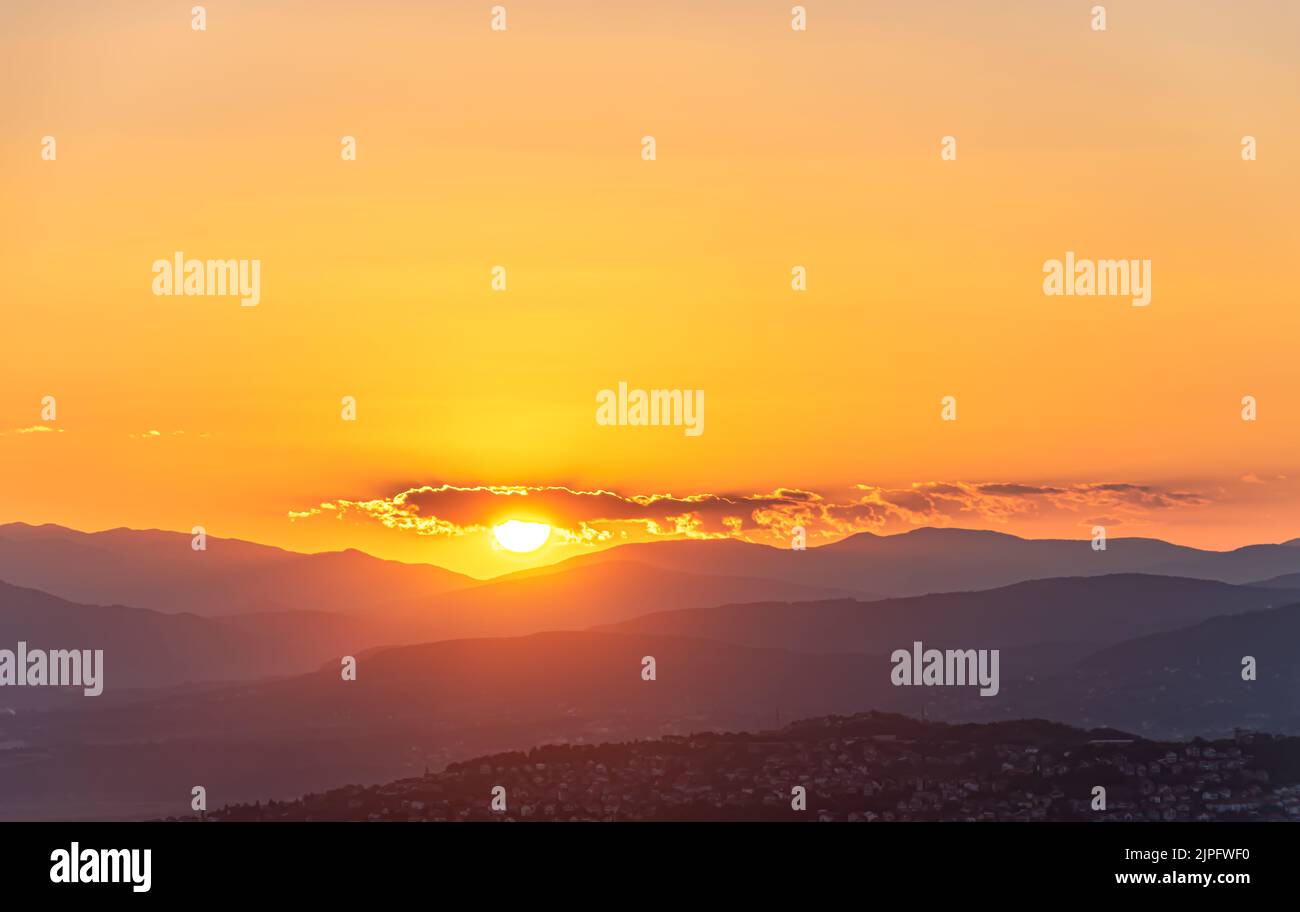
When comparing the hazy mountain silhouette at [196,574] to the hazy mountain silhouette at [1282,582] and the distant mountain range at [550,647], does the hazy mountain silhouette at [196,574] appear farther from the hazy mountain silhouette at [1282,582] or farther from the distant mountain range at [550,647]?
the hazy mountain silhouette at [1282,582]

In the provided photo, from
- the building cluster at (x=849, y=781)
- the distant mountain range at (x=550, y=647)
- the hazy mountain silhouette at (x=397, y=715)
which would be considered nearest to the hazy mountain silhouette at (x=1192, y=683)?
the distant mountain range at (x=550, y=647)

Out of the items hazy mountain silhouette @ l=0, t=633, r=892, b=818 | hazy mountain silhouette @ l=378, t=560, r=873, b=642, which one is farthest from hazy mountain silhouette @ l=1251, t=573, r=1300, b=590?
hazy mountain silhouette @ l=378, t=560, r=873, b=642

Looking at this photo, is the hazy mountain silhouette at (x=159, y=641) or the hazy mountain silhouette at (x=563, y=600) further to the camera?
the hazy mountain silhouette at (x=159, y=641)

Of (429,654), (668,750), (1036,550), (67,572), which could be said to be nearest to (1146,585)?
(1036,550)

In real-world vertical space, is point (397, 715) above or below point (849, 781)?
above

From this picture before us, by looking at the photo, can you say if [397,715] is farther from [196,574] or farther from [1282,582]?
[1282,582]

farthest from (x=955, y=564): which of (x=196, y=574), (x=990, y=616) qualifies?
(x=196, y=574)

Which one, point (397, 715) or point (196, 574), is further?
point (196, 574)

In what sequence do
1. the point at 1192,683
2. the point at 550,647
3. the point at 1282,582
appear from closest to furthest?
the point at 550,647 < the point at 1192,683 < the point at 1282,582
